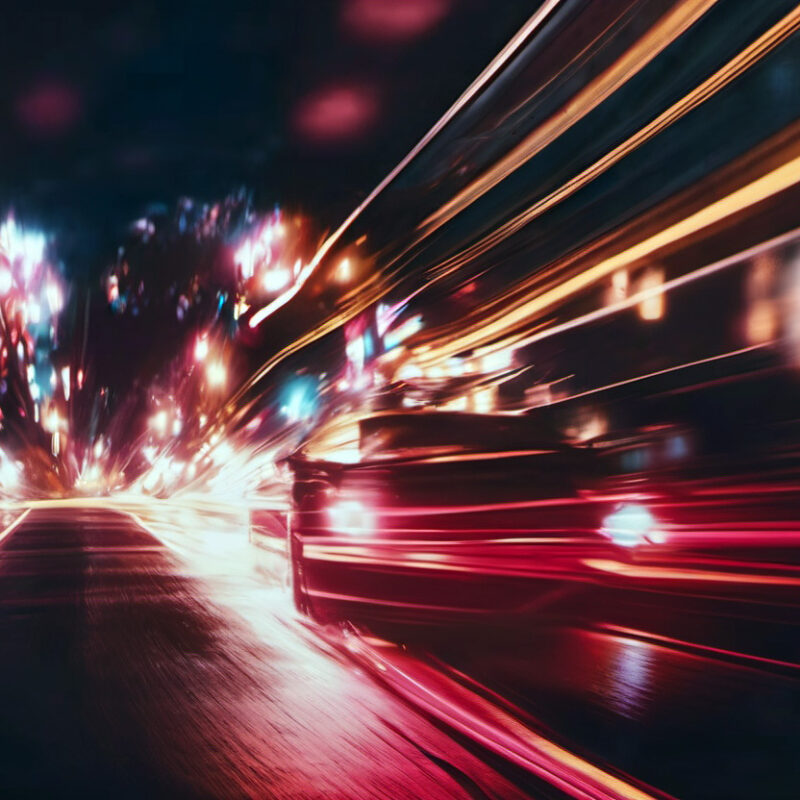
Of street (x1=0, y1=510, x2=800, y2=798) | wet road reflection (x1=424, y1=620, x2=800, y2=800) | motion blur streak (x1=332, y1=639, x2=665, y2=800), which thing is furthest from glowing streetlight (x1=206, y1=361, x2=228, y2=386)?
motion blur streak (x1=332, y1=639, x2=665, y2=800)

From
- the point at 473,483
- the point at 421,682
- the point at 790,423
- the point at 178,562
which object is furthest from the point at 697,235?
the point at 421,682

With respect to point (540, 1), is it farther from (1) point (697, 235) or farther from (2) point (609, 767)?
(1) point (697, 235)

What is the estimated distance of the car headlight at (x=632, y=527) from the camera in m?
6.96

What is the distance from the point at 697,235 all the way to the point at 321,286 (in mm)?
9305

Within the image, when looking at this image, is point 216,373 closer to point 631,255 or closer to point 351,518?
point 631,255

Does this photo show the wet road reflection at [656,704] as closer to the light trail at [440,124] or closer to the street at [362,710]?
the street at [362,710]

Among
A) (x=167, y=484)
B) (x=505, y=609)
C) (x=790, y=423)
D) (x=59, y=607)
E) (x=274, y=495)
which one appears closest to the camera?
(x=505, y=609)

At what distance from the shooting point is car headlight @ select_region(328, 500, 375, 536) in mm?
5383

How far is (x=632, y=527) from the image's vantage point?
736 cm

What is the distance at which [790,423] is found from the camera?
43.6 ft

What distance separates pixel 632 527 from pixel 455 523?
280 centimetres

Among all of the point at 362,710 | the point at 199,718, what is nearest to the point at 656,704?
the point at 362,710

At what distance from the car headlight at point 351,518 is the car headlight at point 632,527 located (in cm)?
226

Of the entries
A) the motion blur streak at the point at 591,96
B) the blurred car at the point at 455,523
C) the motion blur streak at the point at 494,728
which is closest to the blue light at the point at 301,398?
the motion blur streak at the point at 591,96
